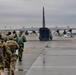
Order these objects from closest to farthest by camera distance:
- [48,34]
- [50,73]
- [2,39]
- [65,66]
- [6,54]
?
[2,39], [6,54], [50,73], [65,66], [48,34]

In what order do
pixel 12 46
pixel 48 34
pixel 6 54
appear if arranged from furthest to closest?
pixel 48 34
pixel 12 46
pixel 6 54

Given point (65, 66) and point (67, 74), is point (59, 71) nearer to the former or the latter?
point (67, 74)

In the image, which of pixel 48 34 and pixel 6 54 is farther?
pixel 48 34

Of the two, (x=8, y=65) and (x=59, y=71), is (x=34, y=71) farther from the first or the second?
(x=8, y=65)

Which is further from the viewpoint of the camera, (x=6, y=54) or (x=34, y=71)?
(x=34, y=71)

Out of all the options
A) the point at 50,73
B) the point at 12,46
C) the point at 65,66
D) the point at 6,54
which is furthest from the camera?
the point at 65,66

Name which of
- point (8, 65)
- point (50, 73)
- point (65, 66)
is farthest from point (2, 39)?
point (65, 66)

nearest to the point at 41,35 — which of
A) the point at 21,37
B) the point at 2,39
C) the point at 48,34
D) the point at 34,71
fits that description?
the point at 48,34

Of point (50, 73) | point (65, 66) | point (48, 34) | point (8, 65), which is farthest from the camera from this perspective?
point (48, 34)

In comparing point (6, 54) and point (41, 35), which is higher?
point (6, 54)

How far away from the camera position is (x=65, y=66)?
16234mm

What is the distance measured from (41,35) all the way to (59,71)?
51.0 meters

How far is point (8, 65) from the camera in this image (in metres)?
11.7

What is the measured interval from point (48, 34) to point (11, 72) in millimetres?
51836
